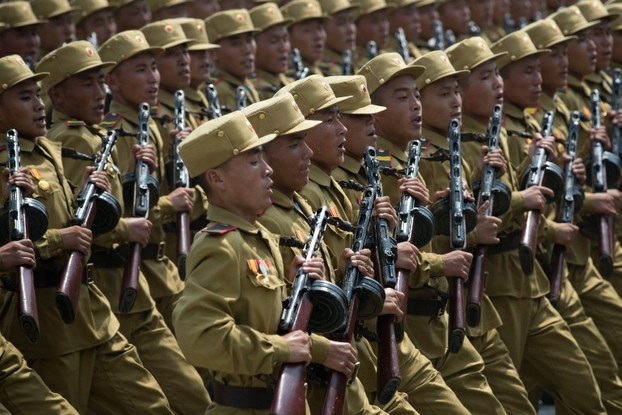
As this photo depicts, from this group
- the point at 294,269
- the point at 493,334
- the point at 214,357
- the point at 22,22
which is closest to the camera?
the point at 214,357

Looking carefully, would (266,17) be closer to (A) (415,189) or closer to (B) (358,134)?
(B) (358,134)

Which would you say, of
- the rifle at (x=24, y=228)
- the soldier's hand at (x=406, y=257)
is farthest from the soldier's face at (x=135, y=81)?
the soldier's hand at (x=406, y=257)

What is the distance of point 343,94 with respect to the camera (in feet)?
29.7

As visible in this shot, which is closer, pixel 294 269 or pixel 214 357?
pixel 214 357

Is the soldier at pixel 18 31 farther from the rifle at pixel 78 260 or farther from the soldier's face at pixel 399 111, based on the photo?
the soldier's face at pixel 399 111

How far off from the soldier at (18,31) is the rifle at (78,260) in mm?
3862

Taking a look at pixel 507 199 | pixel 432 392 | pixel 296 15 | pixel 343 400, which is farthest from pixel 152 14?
pixel 343 400

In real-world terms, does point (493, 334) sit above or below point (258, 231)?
below

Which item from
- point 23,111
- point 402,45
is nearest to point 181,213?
point 23,111

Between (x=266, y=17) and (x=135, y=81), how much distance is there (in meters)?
3.42

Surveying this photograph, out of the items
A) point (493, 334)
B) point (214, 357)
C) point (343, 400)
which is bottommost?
point (493, 334)

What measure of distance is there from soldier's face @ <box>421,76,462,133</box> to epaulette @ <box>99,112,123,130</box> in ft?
6.81

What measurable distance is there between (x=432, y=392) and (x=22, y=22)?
19.0 ft

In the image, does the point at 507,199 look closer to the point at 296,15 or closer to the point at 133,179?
the point at 133,179
